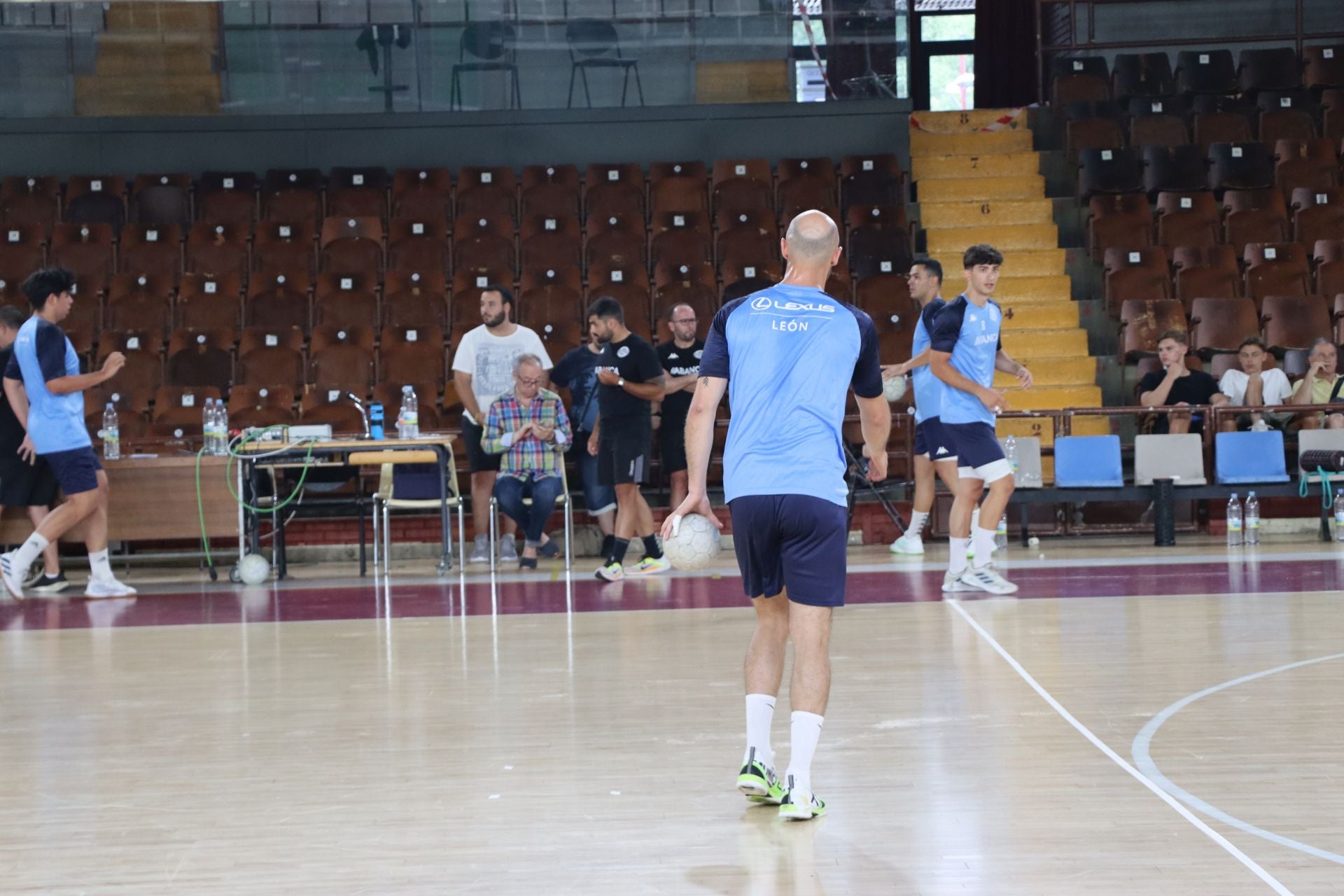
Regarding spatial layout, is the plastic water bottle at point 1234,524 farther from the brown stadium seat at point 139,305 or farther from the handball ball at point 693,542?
the brown stadium seat at point 139,305

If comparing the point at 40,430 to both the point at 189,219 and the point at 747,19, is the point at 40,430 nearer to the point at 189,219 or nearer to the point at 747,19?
the point at 189,219

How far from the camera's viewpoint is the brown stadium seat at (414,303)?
472 inches

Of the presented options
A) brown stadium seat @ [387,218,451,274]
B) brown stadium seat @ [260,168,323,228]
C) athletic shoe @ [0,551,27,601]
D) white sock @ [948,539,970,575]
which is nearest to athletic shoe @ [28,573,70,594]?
athletic shoe @ [0,551,27,601]

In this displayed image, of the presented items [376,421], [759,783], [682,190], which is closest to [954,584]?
[376,421]

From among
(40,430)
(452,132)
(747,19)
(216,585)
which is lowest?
(216,585)

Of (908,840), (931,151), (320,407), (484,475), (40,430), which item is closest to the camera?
(908,840)

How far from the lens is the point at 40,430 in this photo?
27.6ft

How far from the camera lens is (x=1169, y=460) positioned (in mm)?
10531

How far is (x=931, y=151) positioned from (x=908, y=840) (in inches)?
482

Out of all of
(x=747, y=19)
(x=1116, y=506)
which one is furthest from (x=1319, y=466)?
(x=747, y=19)

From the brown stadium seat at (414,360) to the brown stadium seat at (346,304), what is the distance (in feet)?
1.64

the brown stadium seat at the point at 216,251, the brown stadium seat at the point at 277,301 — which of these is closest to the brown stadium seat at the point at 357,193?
the brown stadium seat at the point at 216,251

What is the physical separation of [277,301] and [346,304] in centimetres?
61

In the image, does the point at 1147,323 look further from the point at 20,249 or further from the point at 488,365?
the point at 20,249
